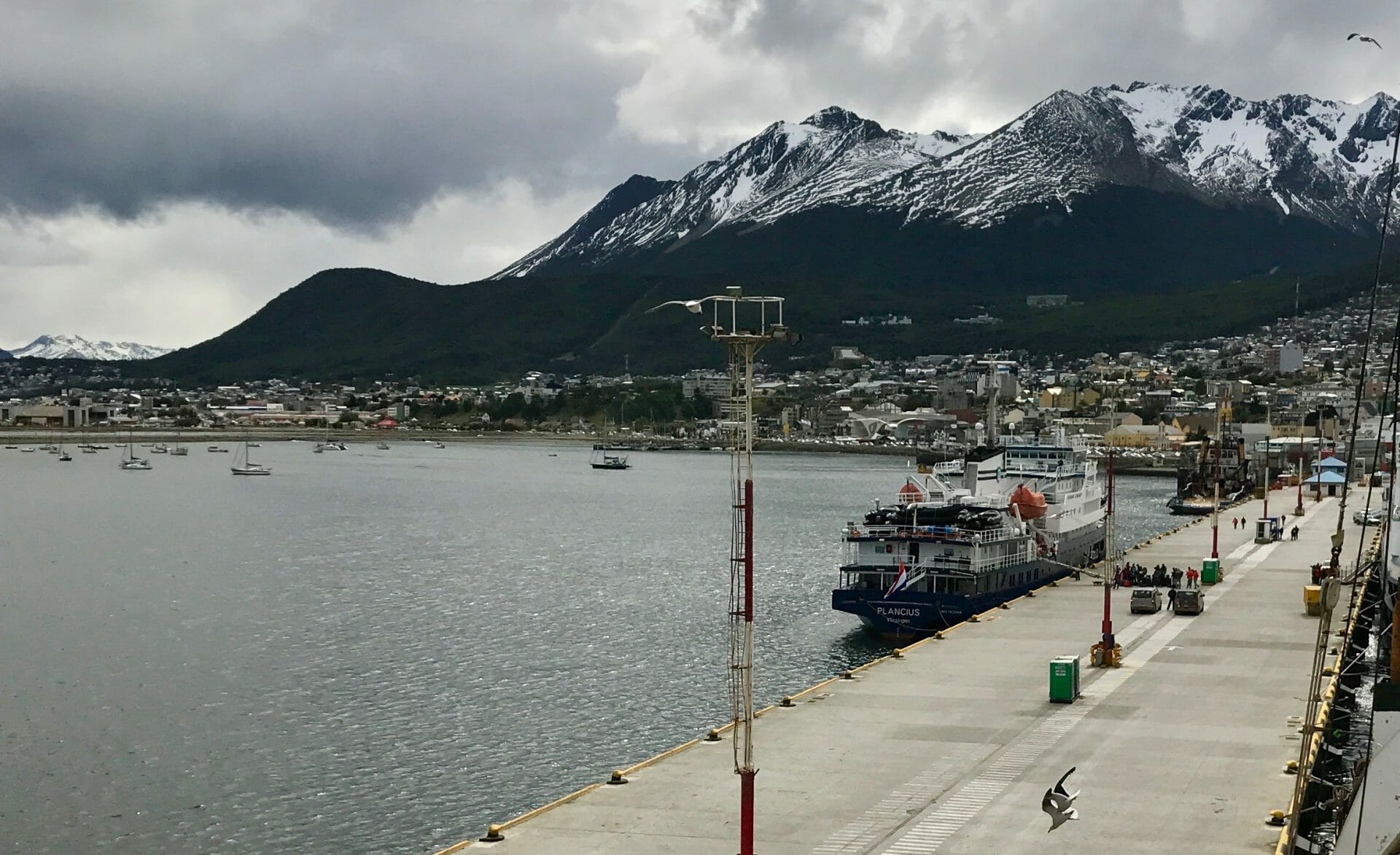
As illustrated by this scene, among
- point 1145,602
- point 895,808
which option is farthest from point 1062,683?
point 1145,602

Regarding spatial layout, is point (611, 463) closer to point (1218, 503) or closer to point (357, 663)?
point (1218, 503)

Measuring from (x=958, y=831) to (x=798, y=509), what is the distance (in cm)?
8389

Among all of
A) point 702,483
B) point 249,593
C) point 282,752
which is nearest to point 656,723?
point 282,752

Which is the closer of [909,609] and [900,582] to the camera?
[909,609]

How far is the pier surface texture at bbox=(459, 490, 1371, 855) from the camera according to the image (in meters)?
22.8

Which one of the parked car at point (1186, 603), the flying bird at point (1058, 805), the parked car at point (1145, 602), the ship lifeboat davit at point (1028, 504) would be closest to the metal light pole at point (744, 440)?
the flying bird at point (1058, 805)

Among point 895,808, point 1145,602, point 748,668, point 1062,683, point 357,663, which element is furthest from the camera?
point 1145,602

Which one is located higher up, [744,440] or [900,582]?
[744,440]

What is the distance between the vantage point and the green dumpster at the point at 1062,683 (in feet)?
105

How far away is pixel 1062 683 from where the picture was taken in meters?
32.0

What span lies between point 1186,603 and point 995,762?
20.6 meters

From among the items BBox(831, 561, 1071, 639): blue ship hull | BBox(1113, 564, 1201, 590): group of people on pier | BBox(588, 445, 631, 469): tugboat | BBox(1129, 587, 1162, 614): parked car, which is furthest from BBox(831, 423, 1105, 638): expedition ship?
BBox(588, 445, 631, 469): tugboat

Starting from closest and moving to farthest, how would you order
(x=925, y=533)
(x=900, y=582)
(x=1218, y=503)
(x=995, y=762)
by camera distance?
(x=995, y=762) < (x=900, y=582) < (x=925, y=533) < (x=1218, y=503)

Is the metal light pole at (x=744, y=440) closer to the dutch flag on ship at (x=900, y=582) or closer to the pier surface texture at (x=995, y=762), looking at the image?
the pier surface texture at (x=995, y=762)
